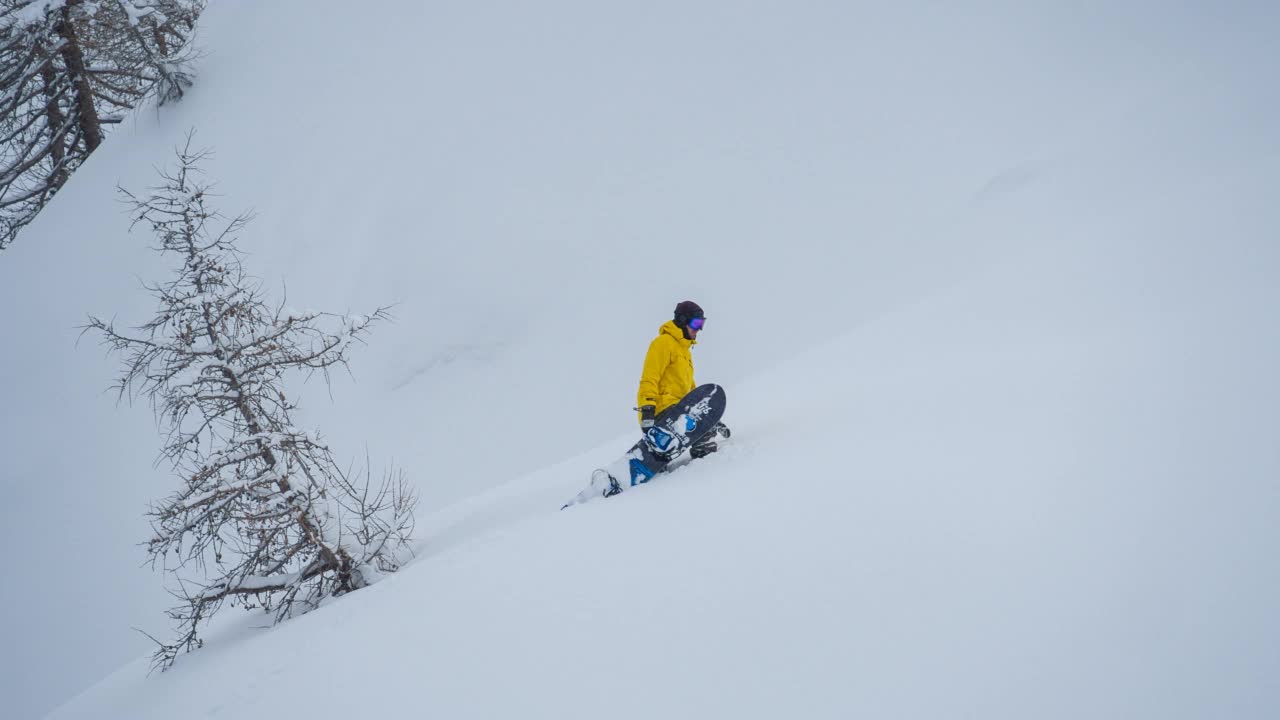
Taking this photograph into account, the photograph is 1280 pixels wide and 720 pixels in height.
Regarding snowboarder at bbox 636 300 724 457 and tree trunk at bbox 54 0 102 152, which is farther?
tree trunk at bbox 54 0 102 152

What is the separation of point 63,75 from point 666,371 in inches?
705

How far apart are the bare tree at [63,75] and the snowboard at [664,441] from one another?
50.8 ft

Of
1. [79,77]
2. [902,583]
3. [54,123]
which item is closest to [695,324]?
[902,583]

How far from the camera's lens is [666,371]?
487 cm

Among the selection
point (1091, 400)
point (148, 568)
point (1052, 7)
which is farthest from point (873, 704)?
point (1052, 7)

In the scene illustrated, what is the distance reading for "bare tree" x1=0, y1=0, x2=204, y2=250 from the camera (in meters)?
12.7

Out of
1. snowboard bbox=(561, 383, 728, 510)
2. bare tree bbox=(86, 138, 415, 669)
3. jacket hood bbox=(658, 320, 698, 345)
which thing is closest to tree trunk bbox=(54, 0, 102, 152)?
bare tree bbox=(86, 138, 415, 669)

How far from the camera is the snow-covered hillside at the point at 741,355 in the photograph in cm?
211

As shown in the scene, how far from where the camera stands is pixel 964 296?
6.46m

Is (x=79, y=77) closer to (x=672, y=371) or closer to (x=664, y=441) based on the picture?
(x=672, y=371)

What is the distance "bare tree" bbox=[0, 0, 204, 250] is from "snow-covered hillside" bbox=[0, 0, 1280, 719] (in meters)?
1.28

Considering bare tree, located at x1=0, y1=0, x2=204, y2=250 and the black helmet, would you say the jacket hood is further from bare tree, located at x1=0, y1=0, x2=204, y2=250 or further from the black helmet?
bare tree, located at x1=0, y1=0, x2=204, y2=250

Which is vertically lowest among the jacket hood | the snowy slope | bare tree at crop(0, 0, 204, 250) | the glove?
the snowy slope

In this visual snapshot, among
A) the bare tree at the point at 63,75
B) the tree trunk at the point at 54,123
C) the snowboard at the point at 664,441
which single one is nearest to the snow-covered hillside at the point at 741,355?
the snowboard at the point at 664,441
